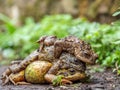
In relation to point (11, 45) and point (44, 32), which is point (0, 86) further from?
point (11, 45)

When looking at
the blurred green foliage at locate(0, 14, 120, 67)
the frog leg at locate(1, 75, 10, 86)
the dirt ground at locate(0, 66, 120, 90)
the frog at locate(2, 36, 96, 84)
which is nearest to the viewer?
the dirt ground at locate(0, 66, 120, 90)

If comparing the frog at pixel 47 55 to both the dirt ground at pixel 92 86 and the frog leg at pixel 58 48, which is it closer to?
the frog leg at pixel 58 48

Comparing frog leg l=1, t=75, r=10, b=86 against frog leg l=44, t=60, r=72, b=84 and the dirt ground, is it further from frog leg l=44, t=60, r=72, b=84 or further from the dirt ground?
frog leg l=44, t=60, r=72, b=84

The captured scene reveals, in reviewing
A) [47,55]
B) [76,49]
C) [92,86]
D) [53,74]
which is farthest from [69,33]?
[92,86]

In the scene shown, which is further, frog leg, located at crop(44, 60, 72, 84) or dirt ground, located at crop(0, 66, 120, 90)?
frog leg, located at crop(44, 60, 72, 84)

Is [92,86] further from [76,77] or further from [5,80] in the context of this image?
[5,80]

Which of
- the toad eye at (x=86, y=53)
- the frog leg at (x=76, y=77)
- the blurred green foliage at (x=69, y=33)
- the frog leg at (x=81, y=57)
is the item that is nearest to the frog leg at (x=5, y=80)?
the frog leg at (x=76, y=77)

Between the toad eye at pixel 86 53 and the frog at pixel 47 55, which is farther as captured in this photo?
the frog at pixel 47 55

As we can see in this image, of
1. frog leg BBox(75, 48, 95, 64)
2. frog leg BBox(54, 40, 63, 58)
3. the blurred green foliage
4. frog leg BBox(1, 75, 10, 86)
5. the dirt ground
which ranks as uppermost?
the blurred green foliage

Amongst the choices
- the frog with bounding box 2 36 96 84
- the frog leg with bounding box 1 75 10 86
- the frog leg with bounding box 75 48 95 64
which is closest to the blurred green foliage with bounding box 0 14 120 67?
the frog leg with bounding box 75 48 95 64

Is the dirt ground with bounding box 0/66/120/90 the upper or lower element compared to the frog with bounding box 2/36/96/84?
lower
